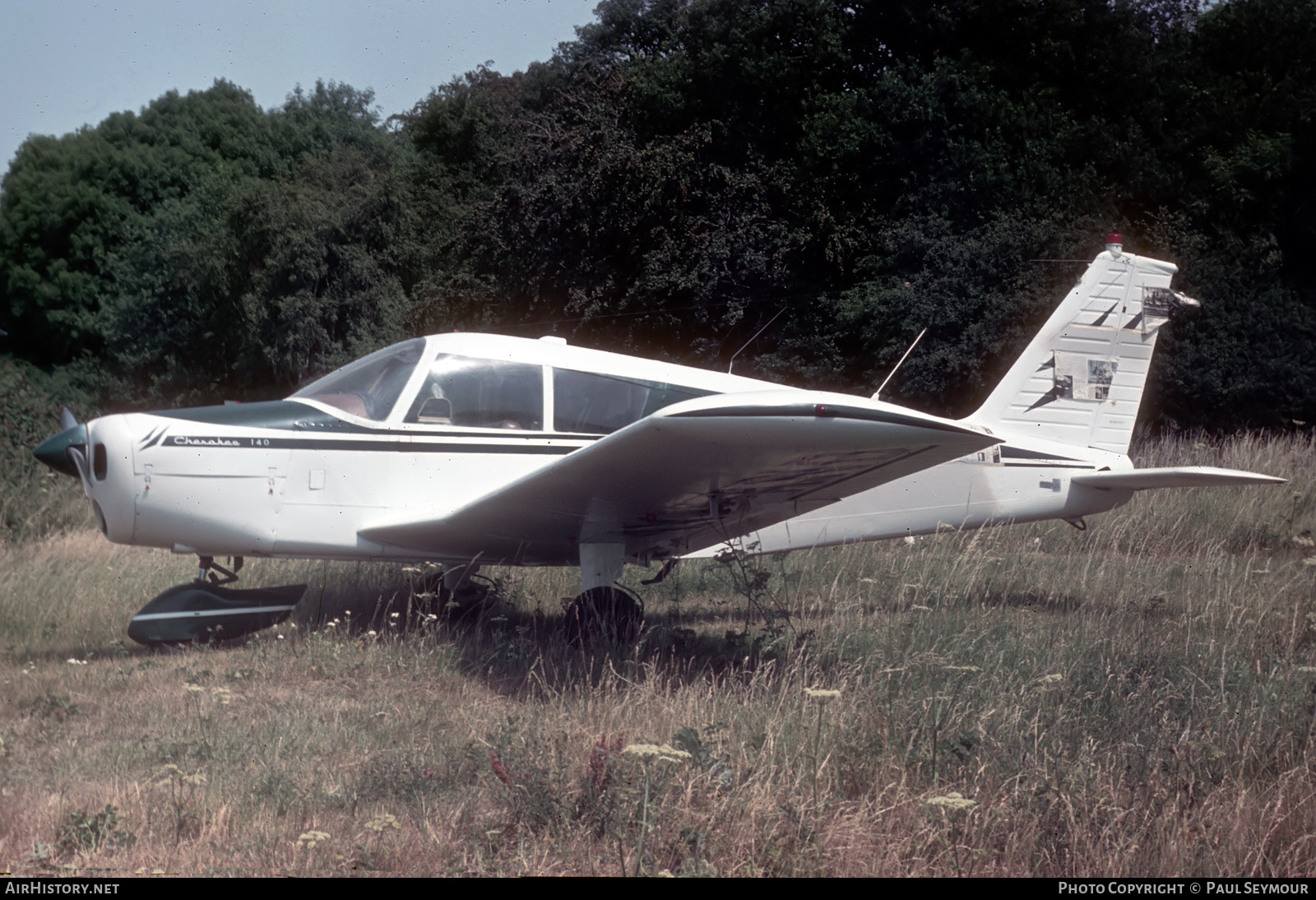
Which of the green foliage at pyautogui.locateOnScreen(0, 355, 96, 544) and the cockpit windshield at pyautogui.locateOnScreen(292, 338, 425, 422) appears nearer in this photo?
the cockpit windshield at pyautogui.locateOnScreen(292, 338, 425, 422)

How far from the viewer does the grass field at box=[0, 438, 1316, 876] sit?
115 inches

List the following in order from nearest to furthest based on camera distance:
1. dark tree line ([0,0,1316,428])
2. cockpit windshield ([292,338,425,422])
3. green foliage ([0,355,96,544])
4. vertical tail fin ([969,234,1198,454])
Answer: cockpit windshield ([292,338,425,422]) → vertical tail fin ([969,234,1198,454]) → green foliage ([0,355,96,544]) → dark tree line ([0,0,1316,428])

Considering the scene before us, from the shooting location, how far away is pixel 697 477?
4.52m

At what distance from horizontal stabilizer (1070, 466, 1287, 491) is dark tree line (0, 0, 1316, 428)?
9499 millimetres

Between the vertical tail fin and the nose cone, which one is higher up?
the vertical tail fin

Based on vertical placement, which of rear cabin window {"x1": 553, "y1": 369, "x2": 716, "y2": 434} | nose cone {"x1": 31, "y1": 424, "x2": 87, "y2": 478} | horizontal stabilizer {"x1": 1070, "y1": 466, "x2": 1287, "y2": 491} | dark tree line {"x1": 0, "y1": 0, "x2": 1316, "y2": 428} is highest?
dark tree line {"x1": 0, "y1": 0, "x2": 1316, "y2": 428}

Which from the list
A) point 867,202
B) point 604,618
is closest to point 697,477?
point 604,618

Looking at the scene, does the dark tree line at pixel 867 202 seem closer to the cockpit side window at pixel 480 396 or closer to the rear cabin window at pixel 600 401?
the rear cabin window at pixel 600 401

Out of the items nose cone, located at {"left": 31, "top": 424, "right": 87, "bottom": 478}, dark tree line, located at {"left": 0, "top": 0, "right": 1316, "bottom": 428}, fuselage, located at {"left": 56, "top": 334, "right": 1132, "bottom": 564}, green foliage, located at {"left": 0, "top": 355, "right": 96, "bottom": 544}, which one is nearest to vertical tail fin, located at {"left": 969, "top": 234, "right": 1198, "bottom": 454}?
fuselage, located at {"left": 56, "top": 334, "right": 1132, "bottom": 564}

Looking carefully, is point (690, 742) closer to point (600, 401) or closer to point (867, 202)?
point (600, 401)

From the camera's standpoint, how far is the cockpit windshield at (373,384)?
5.68 metres

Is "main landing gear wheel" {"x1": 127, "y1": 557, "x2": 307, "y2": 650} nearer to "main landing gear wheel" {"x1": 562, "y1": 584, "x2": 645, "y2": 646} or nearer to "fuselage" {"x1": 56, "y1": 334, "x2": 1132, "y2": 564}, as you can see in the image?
"fuselage" {"x1": 56, "y1": 334, "x2": 1132, "y2": 564}

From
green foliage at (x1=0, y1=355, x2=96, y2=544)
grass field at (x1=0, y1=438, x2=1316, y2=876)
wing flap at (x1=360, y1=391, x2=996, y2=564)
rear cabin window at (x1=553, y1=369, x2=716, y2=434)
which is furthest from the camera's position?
green foliage at (x1=0, y1=355, x2=96, y2=544)
